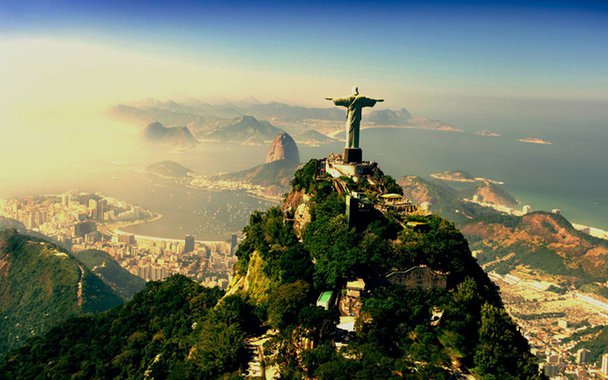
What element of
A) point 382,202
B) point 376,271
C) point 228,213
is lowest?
point 228,213

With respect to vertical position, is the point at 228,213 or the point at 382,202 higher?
the point at 382,202

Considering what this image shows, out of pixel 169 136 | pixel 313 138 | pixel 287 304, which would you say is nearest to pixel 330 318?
pixel 287 304

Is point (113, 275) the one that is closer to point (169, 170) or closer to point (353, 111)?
point (353, 111)

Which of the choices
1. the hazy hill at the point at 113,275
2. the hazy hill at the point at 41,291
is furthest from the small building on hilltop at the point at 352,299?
the hazy hill at the point at 113,275

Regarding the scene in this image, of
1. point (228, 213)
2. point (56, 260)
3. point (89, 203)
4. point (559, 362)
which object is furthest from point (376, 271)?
point (89, 203)

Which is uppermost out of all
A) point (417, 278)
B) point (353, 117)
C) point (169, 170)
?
point (353, 117)

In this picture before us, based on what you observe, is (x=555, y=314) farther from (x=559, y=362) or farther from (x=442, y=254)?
(x=442, y=254)
